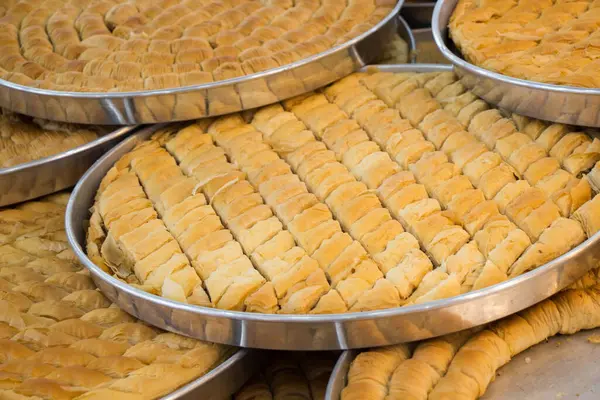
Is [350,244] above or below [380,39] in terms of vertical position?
below

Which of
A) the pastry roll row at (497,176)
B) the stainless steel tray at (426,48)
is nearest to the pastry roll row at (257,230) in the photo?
the pastry roll row at (497,176)

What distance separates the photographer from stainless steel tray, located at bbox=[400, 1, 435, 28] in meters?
4.11

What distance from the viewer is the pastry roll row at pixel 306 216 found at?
7.07 feet

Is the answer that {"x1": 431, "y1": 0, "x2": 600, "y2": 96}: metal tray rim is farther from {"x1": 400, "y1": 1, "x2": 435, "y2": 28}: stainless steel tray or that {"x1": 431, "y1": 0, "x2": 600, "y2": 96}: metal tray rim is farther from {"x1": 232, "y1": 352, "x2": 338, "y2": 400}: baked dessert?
{"x1": 232, "y1": 352, "x2": 338, "y2": 400}: baked dessert

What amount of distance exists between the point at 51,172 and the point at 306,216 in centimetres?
117

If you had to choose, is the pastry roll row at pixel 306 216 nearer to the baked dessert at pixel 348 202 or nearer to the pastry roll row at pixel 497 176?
the baked dessert at pixel 348 202

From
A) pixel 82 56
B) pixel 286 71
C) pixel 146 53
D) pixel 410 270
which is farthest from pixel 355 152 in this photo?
pixel 82 56

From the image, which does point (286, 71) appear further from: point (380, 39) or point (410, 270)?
point (410, 270)

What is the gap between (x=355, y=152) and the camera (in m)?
2.72

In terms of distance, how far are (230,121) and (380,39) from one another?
75 cm

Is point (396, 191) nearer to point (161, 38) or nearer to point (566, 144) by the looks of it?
point (566, 144)

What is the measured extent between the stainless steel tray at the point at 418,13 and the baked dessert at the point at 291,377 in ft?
7.70

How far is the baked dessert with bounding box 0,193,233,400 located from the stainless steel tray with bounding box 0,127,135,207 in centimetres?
25

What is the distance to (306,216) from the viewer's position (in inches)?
96.3
